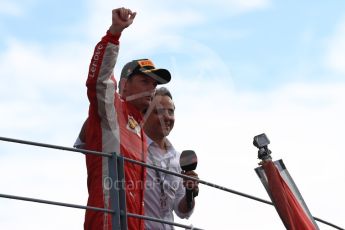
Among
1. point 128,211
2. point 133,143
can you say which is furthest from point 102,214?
point 133,143

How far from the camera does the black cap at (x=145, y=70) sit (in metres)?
4.76

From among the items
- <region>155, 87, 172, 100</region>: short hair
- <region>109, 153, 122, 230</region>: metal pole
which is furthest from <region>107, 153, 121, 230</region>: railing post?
<region>155, 87, 172, 100</region>: short hair

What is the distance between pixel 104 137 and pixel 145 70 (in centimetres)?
73

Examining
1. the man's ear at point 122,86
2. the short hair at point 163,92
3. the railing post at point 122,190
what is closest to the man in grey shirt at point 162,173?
the short hair at point 163,92

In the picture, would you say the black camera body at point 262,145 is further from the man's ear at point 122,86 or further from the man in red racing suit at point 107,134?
the man's ear at point 122,86

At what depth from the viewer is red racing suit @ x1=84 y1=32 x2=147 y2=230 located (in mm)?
4074

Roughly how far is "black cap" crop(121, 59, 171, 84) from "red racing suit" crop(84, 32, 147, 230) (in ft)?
1.54

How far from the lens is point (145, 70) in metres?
4.77

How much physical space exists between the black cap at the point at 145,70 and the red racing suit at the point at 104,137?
47 cm

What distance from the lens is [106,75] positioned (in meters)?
4.16

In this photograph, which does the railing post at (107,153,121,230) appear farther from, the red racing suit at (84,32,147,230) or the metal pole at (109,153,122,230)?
the red racing suit at (84,32,147,230)

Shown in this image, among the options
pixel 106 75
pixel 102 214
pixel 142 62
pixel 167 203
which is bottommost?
pixel 102 214

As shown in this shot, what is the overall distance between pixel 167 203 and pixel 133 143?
63 cm

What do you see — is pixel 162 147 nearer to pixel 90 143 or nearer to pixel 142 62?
pixel 142 62
